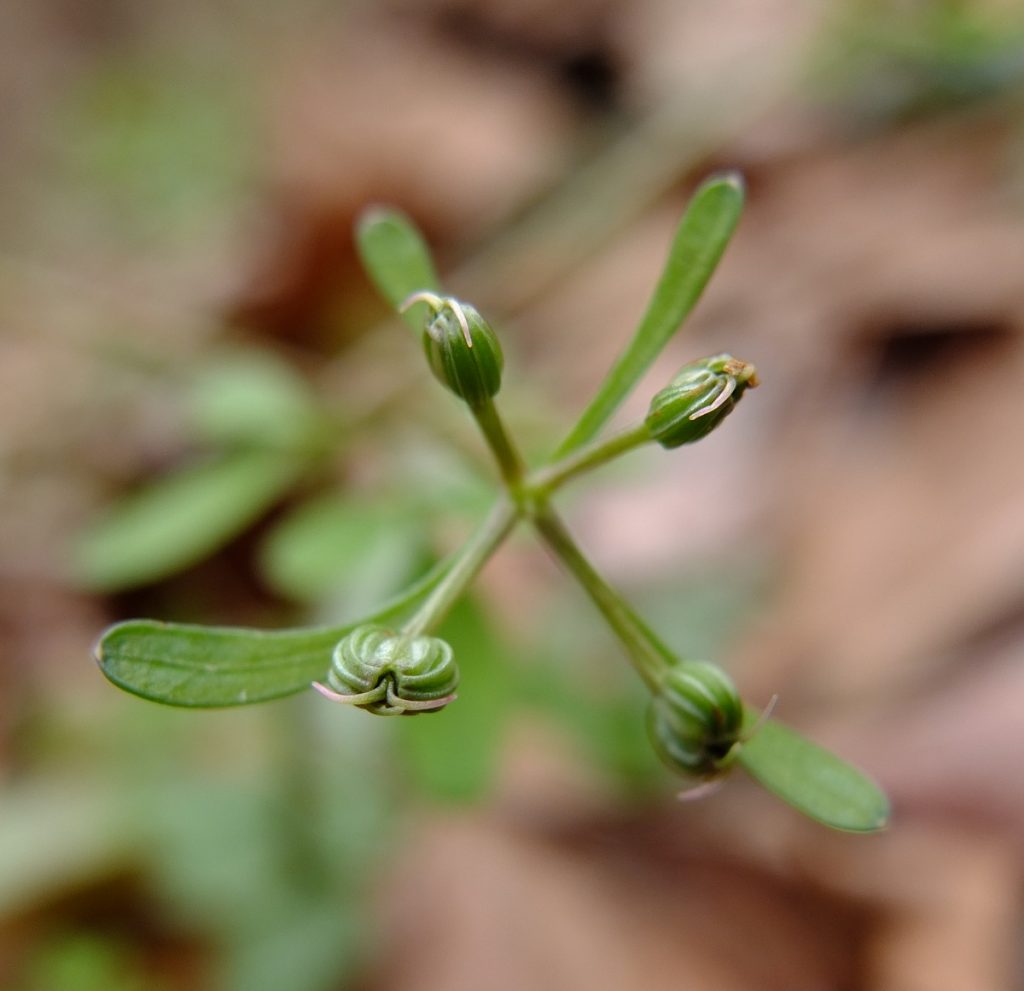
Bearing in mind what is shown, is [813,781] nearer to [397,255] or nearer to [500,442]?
[500,442]

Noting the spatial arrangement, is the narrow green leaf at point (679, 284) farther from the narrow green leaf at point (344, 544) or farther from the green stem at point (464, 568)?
the narrow green leaf at point (344, 544)

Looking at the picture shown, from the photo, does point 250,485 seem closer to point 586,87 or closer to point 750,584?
point 750,584

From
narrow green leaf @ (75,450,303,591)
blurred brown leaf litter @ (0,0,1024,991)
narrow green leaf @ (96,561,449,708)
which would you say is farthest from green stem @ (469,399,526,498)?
blurred brown leaf litter @ (0,0,1024,991)

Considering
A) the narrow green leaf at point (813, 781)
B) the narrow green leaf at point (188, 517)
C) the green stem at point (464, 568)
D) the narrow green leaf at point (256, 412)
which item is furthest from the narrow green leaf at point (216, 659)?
the narrow green leaf at point (256, 412)

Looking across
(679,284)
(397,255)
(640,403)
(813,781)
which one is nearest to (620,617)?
(813,781)

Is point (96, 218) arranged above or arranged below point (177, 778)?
above

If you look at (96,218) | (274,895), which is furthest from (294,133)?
(274,895)
